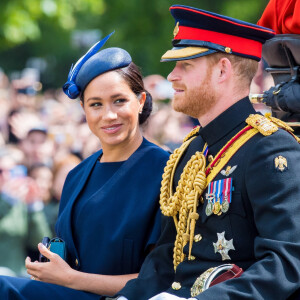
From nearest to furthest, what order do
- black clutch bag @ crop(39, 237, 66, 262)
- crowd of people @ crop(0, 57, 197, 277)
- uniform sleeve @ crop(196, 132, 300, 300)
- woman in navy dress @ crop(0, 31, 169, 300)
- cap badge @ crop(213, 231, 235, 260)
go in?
1. uniform sleeve @ crop(196, 132, 300, 300)
2. cap badge @ crop(213, 231, 235, 260)
3. woman in navy dress @ crop(0, 31, 169, 300)
4. black clutch bag @ crop(39, 237, 66, 262)
5. crowd of people @ crop(0, 57, 197, 277)

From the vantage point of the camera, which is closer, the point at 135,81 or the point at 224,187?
the point at 224,187

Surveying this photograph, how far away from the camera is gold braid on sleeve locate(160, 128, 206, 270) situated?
3449 millimetres

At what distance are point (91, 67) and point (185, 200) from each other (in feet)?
3.56

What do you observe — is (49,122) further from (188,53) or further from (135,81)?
(188,53)

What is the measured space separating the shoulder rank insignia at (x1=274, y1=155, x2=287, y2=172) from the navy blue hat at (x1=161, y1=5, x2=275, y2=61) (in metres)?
0.58

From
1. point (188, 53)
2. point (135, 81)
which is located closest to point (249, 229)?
point (188, 53)

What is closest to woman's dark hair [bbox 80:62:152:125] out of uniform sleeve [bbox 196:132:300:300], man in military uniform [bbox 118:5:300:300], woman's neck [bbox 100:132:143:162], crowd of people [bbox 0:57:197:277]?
woman's neck [bbox 100:132:143:162]

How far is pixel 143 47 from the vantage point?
20.8 meters

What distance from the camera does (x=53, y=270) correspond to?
3982 mm

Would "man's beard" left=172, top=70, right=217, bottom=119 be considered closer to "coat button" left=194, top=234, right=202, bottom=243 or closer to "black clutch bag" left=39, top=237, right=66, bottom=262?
Answer: "coat button" left=194, top=234, right=202, bottom=243

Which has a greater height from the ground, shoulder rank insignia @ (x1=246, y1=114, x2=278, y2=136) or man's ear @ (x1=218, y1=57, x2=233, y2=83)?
man's ear @ (x1=218, y1=57, x2=233, y2=83)

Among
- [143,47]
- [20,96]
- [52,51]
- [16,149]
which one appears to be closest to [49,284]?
[16,149]

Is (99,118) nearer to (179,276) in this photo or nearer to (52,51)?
(179,276)

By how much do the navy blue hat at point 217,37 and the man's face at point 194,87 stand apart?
52 mm
